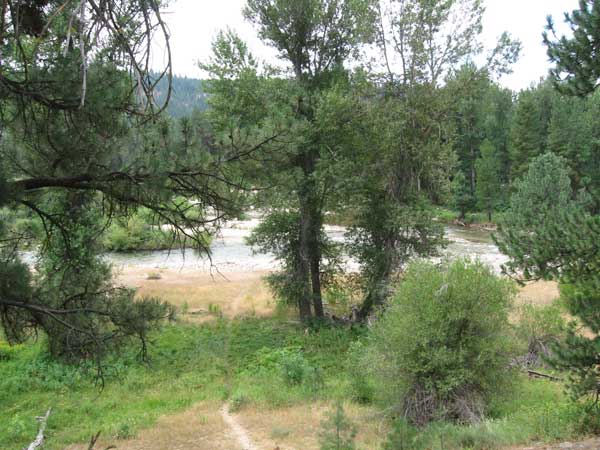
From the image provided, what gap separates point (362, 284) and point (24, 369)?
10.9m

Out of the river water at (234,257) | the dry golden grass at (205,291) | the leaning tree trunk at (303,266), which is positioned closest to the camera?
the leaning tree trunk at (303,266)

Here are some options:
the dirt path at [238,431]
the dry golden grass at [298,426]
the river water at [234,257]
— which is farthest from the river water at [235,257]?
the dirt path at [238,431]

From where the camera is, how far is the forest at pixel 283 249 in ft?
18.1

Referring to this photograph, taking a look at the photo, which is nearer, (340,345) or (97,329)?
(97,329)

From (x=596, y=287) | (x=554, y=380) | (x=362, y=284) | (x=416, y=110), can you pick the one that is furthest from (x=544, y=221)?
(x=362, y=284)

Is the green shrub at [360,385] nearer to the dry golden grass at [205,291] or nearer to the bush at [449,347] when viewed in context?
the bush at [449,347]

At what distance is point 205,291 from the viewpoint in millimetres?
24797

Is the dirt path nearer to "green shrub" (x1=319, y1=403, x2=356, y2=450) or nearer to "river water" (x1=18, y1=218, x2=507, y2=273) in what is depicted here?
"green shrub" (x1=319, y1=403, x2=356, y2=450)

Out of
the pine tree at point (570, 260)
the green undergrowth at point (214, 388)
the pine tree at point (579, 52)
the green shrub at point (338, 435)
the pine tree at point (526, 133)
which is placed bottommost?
the green undergrowth at point (214, 388)

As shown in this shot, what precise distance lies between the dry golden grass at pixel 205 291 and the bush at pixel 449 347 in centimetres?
1143

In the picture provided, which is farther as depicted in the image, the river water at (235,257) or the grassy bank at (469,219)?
the grassy bank at (469,219)

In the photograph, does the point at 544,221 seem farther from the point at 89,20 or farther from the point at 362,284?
the point at 362,284

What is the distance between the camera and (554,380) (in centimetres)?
1386

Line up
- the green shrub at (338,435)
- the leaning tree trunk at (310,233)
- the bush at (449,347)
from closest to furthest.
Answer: the green shrub at (338,435)
the bush at (449,347)
the leaning tree trunk at (310,233)
